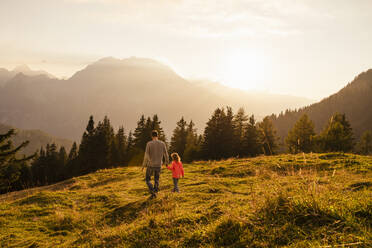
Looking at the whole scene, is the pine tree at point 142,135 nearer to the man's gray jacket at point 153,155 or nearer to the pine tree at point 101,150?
the pine tree at point 101,150

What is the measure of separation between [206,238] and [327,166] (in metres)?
11.4

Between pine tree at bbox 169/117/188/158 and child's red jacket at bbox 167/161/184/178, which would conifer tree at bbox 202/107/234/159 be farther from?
child's red jacket at bbox 167/161/184/178

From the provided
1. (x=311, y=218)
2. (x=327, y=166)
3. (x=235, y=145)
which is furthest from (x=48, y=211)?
(x=235, y=145)

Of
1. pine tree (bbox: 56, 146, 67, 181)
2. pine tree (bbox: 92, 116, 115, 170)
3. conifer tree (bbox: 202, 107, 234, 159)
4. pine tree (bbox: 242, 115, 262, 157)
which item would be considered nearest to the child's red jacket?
conifer tree (bbox: 202, 107, 234, 159)

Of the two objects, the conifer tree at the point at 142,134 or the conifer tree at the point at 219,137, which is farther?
the conifer tree at the point at 142,134

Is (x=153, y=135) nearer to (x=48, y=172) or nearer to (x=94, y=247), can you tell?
(x=94, y=247)

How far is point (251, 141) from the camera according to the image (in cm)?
4544

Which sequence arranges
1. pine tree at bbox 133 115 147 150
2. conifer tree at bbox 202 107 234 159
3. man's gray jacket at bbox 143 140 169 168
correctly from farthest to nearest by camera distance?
pine tree at bbox 133 115 147 150 < conifer tree at bbox 202 107 234 159 < man's gray jacket at bbox 143 140 169 168

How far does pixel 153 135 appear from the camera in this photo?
34.2 feet

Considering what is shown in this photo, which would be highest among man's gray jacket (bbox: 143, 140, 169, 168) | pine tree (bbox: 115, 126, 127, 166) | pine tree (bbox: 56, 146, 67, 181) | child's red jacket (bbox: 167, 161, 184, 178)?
Result: man's gray jacket (bbox: 143, 140, 169, 168)

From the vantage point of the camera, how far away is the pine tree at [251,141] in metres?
45.2

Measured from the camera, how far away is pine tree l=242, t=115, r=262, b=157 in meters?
45.2

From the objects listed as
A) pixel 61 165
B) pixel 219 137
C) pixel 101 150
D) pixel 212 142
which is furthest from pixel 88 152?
pixel 61 165

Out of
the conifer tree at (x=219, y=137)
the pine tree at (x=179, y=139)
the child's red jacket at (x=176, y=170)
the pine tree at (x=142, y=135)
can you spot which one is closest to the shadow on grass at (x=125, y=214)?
the child's red jacket at (x=176, y=170)
